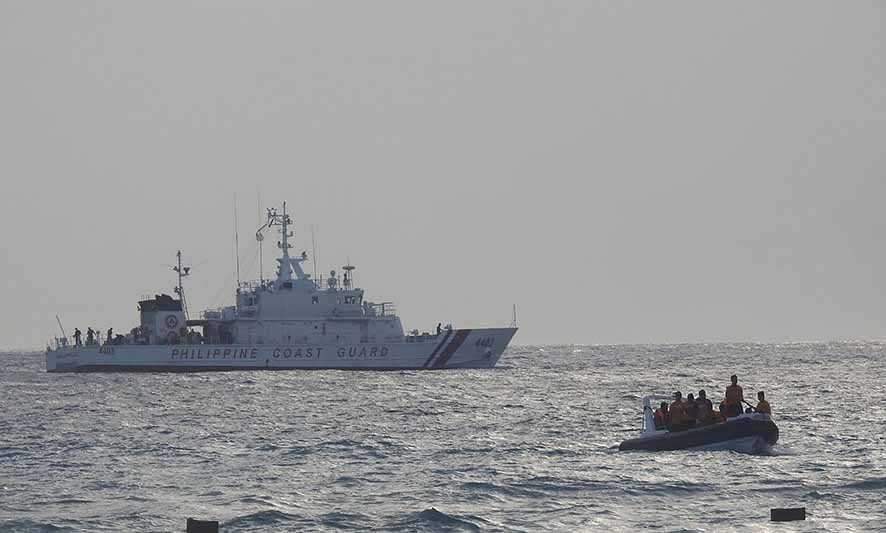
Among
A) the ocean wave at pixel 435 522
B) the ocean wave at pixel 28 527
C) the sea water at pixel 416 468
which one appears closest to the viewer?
the ocean wave at pixel 435 522

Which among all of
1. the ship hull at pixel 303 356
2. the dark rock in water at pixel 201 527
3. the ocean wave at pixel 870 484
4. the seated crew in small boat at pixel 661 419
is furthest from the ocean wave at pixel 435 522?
the ship hull at pixel 303 356

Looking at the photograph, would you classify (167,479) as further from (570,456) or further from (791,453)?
(791,453)

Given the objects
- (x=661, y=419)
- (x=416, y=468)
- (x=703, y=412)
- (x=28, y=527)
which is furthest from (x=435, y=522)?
(x=661, y=419)

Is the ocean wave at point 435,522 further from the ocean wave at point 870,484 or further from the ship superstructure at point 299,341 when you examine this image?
the ship superstructure at point 299,341

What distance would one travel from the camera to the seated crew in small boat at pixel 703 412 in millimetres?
35562

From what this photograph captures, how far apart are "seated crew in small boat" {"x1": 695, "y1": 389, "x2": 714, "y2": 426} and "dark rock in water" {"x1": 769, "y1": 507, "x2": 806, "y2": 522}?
1049cm

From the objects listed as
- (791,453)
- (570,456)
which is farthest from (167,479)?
(791,453)

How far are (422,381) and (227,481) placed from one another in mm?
47416

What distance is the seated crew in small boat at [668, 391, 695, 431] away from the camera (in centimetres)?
3566

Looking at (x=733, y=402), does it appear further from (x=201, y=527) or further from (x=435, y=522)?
(x=201, y=527)

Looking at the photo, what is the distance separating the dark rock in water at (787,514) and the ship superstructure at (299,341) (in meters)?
67.5

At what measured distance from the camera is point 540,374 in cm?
9456

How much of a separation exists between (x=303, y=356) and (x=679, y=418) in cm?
5864

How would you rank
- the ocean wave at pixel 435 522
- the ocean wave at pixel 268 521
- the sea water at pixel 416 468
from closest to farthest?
the ocean wave at pixel 435 522
the ocean wave at pixel 268 521
the sea water at pixel 416 468
